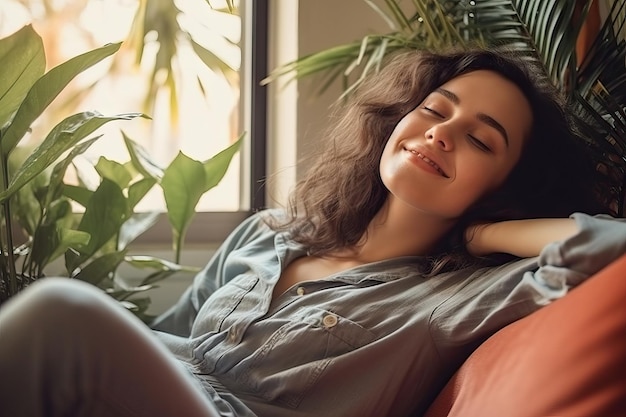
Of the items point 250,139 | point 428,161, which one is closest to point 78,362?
point 428,161

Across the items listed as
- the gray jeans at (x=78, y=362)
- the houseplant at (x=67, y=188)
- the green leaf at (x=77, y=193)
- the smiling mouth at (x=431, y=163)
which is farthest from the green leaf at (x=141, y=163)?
the gray jeans at (x=78, y=362)

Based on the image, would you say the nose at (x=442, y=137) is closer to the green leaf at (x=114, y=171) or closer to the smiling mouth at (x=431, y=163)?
the smiling mouth at (x=431, y=163)

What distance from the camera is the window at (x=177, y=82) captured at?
6.07 ft

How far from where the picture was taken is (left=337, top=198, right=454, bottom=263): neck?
1.24 meters

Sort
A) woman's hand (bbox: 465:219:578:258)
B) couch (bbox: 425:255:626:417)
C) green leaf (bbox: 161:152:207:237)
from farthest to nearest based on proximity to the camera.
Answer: green leaf (bbox: 161:152:207:237) < woman's hand (bbox: 465:219:578:258) < couch (bbox: 425:255:626:417)

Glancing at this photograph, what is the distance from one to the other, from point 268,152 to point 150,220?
455mm

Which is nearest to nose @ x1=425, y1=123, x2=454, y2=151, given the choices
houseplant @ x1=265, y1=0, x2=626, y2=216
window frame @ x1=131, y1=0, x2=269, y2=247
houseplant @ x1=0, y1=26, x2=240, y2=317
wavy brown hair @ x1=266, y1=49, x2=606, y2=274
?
wavy brown hair @ x1=266, y1=49, x2=606, y2=274

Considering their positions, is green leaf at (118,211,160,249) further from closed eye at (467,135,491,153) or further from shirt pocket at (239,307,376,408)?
closed eye at (467,135,491,153)

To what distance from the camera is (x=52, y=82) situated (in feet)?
3.78

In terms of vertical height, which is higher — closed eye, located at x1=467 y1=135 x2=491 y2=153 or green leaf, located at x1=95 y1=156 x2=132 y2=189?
closed eye, located at x1=467 y1=135 x2=491 y2=153

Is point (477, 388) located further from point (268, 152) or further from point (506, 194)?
point (268, 152)

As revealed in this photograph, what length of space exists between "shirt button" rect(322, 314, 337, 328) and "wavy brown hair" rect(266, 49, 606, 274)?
0.53 ft

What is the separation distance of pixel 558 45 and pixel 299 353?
0.68 m

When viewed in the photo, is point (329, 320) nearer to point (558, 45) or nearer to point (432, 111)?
point (432, 111)
